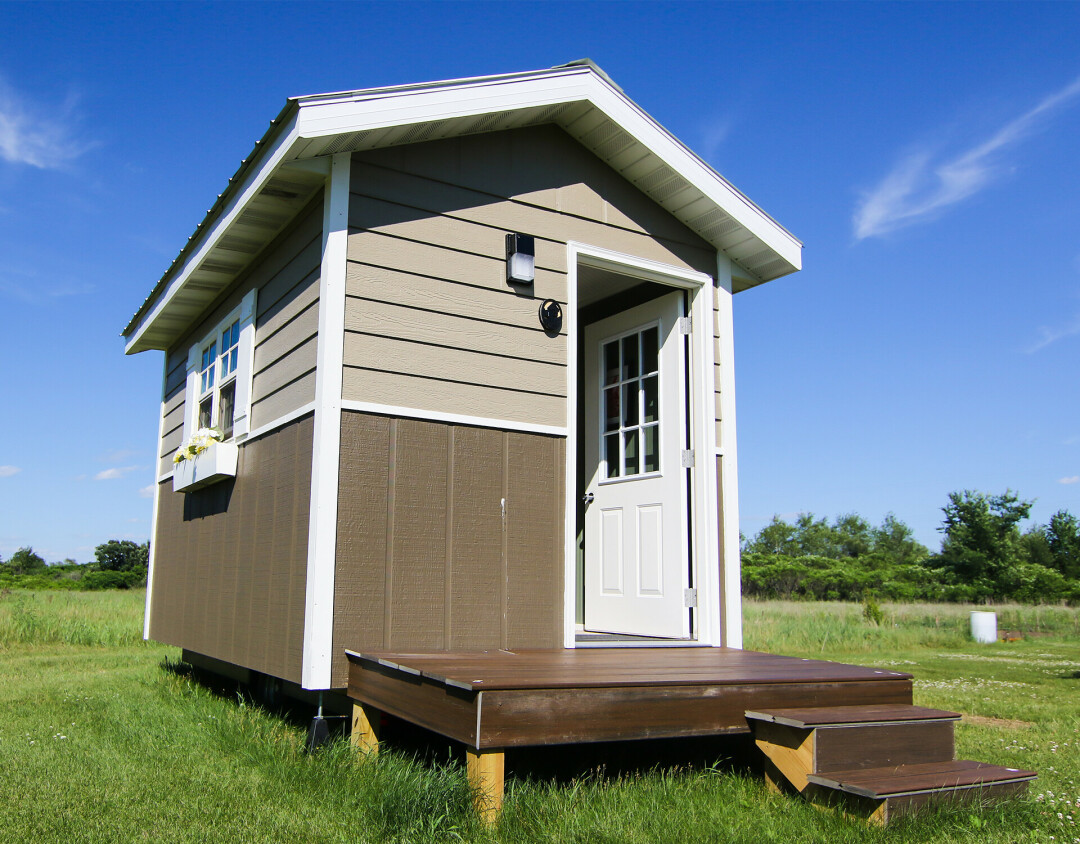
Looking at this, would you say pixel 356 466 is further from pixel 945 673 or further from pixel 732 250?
pixel 945 673

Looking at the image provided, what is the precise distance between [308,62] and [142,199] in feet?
7.10

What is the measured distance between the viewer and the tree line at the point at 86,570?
85.5 feet

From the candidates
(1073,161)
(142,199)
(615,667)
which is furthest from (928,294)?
(615,667)

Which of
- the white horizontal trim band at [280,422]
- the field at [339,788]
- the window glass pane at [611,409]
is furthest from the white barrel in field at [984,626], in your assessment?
the white horizontal trim band at [280,422]

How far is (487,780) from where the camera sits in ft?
9.28

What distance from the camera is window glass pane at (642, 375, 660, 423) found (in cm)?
574

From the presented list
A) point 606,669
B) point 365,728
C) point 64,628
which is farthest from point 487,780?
point 64,628

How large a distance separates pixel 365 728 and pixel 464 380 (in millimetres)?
1776

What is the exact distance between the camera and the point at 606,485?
19.8 ft

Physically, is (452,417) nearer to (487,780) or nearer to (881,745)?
(487,780)

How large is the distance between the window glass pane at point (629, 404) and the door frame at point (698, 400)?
22.9 inches

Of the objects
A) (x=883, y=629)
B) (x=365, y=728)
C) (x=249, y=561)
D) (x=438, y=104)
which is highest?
(x=438, y=104)

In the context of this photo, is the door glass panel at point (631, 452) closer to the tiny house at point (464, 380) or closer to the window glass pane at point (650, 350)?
the tiny house at point (464, 380)

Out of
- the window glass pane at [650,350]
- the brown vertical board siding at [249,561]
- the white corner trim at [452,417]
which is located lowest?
the brown vertical board siding at [249,561]
